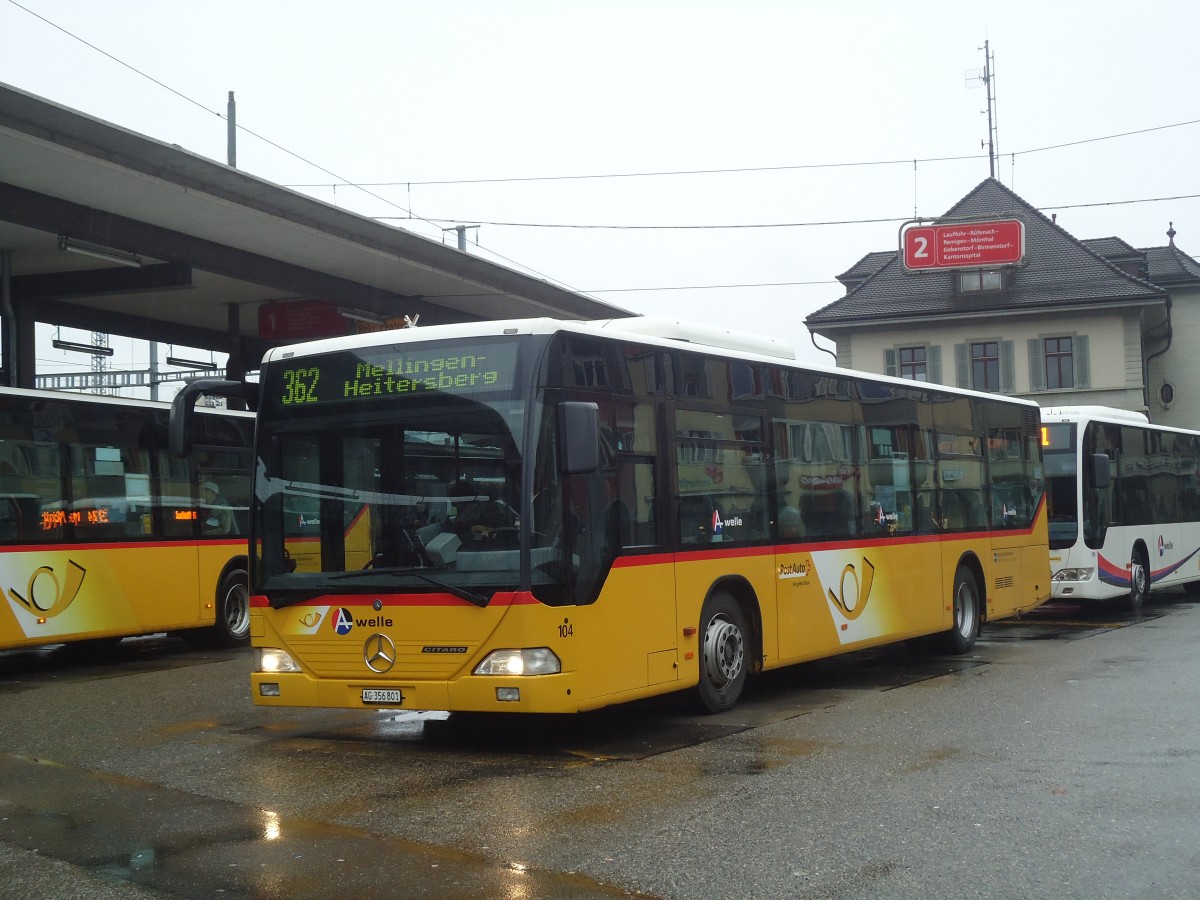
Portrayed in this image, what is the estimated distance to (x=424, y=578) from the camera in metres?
8.92

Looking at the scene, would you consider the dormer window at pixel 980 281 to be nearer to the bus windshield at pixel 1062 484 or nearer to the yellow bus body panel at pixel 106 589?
the bus windshield at pixel 1062 484

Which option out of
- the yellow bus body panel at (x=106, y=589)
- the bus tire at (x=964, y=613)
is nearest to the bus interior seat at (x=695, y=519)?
the bus tire at (x=964, y=613)

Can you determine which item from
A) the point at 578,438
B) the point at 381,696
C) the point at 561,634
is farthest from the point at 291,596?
the point at 578,438

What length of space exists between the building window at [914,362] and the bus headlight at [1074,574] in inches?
1345

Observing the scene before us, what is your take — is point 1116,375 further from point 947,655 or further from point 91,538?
point 91,538

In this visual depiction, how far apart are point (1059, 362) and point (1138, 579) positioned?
3184cm

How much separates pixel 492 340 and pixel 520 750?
2723 millimetres

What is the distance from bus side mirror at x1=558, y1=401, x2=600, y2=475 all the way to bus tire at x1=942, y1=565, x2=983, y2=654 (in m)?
7.32

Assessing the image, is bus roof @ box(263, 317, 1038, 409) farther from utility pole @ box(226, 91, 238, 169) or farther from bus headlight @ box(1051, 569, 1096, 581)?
utility pole @ box(226, 91, 238, 169)

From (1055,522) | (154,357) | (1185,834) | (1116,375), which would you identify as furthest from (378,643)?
(1116,375)

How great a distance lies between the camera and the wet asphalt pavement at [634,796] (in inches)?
231

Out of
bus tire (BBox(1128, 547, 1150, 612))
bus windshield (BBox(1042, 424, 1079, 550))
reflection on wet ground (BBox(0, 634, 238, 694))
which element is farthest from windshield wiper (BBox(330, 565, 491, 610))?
bus tire (BBox(1128, 547, 1150, 612))

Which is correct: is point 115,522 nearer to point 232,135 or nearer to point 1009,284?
point 232,135

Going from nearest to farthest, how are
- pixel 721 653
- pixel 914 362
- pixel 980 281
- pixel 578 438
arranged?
pixel 578 438, pixel 721 653, pixel 980 281, pixel 914 362
